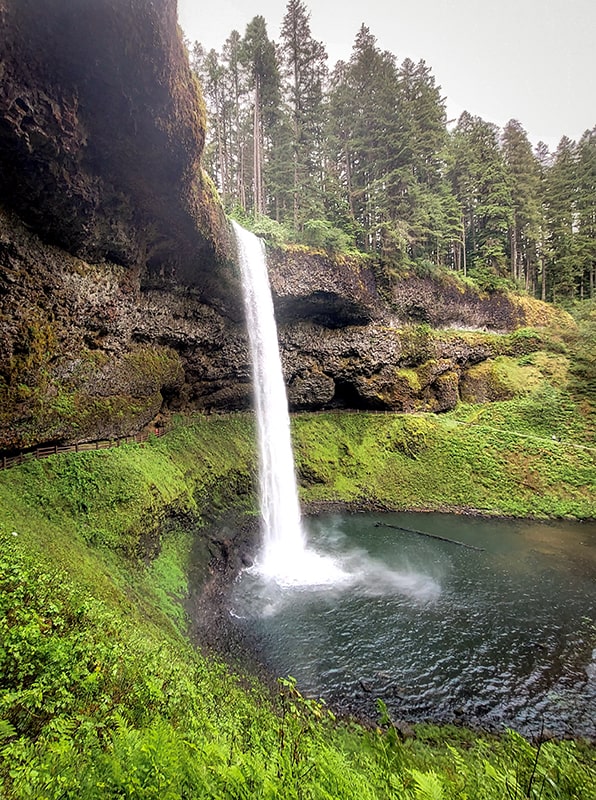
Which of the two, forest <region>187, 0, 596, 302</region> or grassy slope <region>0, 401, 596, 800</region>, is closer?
grassy slope <region>0, 401, 596, 800</region>

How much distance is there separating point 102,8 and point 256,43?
21131 millimetres

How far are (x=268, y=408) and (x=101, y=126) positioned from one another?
11929 mm

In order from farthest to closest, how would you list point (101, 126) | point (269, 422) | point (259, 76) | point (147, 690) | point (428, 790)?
point (259, 76) < point (269, 422) < point (101, 126) < point (147, 690) < point (428, 790)

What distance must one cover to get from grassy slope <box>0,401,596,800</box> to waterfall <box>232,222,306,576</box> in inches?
52.1

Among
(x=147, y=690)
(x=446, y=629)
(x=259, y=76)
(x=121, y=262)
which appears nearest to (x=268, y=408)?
(x=121, y=262)

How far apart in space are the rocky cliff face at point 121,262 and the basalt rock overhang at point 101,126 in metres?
0.03

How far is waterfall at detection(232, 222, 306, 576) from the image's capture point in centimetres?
1562

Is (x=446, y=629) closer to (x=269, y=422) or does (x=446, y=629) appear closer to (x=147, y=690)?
(x=147, y=690)

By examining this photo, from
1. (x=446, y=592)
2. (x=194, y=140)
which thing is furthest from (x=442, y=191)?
(x=446, y=592)

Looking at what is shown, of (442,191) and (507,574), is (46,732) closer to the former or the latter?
(507,574)

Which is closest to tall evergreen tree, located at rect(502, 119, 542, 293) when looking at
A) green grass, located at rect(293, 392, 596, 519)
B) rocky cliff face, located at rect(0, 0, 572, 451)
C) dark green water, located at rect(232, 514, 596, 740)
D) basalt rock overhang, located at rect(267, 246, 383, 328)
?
green grass, located at rect(293, 392, 596, 519)

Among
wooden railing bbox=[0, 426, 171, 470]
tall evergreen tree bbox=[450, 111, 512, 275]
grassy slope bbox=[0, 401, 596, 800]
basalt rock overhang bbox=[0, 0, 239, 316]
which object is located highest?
tall evergreen tree bbox=[450, 111, 512, 275]

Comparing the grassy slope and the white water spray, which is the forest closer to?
the white water spray

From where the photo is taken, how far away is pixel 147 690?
4.32m
